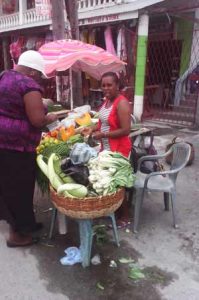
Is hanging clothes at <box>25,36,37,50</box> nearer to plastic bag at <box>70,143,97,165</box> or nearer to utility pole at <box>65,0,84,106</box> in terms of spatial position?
utility pole at <box>65,0,84,106</box>

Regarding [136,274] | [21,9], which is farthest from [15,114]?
[21,9]

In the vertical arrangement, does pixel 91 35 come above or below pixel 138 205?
above

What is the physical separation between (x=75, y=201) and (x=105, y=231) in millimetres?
1012

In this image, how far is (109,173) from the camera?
295 centimetres

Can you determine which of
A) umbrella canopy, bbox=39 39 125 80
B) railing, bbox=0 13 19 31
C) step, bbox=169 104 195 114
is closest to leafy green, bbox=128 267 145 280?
umbrella canopy, bbox=39 39 125 80

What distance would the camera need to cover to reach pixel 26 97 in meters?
2.81

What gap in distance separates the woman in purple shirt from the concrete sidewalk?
12.3 inches

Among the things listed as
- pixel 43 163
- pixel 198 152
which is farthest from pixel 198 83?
pixel 43 163

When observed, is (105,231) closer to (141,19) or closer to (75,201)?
(75,201)

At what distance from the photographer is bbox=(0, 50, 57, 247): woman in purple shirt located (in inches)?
112

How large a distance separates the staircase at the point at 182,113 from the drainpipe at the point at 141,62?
2.99 ft

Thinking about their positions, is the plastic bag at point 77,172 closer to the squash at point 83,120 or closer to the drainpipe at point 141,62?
the squash at point 83,120

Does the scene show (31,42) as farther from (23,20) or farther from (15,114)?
(15,114)

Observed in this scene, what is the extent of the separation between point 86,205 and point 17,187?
0.86m
